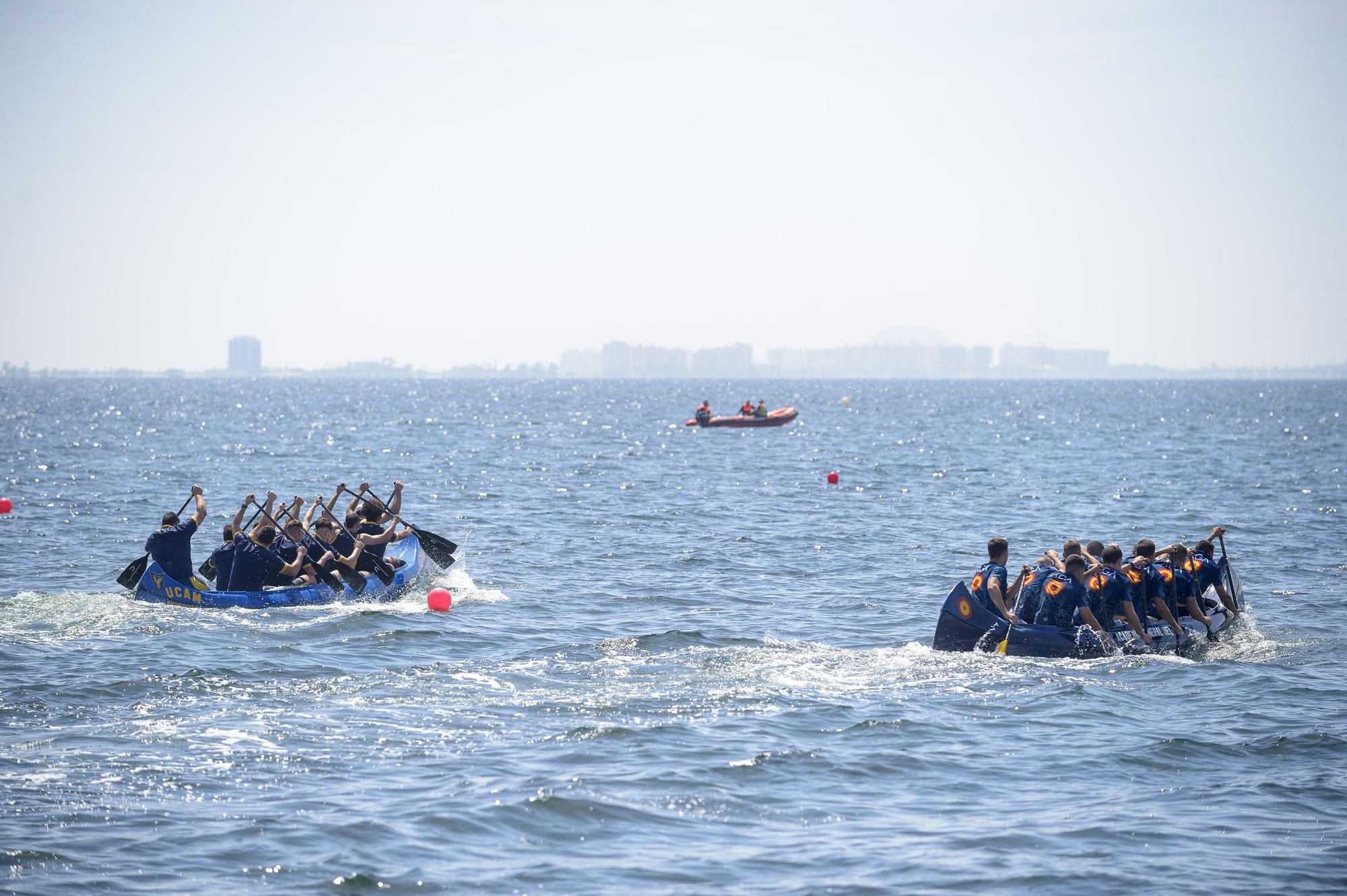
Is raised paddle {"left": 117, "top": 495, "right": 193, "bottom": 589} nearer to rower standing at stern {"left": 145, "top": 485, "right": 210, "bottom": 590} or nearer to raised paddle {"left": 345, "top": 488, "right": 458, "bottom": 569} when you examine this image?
rower standing at stern {"left": 145, "top": 485, "right": 210, "bottom": 590}

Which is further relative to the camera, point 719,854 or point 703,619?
point 703,619

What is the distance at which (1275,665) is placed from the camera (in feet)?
49.7

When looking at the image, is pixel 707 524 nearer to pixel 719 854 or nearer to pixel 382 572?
pixel 382 572

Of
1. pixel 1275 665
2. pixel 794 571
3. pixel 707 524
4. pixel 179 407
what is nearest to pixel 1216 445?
pixel 707 524

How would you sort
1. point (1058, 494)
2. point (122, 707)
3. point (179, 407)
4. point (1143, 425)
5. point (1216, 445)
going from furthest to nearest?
point (179, 407) → point (1143, 425) → point (1216, 445) → point (1058, 494) → point (122, 707)

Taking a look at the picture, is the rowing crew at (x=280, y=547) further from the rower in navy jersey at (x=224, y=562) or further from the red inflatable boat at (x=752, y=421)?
the red inflatable boat at (x=752, y=421)

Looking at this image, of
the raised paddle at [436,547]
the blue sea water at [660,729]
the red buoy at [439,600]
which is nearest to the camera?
the blue sea water at [660,729]

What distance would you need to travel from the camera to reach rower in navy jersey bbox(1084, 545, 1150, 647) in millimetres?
15250

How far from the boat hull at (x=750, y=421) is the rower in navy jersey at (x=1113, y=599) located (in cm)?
4928

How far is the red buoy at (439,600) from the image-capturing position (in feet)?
59.1

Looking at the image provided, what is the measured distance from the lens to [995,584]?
48.9 feet

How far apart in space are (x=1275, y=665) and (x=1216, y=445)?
145ft

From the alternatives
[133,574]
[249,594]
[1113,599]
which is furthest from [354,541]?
[1113,599]

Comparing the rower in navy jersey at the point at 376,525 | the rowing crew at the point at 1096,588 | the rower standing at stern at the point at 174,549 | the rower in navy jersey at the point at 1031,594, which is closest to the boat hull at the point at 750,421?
the rower in navy jersey at the point at 376,525
